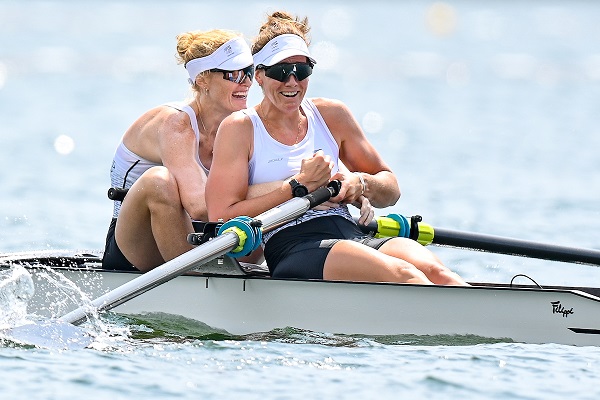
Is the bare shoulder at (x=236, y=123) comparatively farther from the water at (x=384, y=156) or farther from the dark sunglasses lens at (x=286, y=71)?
the water at (x=384, y=156)

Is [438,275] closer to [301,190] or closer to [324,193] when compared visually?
[324,193]

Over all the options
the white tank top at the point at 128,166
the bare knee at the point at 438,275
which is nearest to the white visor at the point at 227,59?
the white tank top at the point at 128,166

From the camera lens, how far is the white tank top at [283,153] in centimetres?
684

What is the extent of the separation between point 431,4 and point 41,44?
147ft

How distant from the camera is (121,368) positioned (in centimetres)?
623

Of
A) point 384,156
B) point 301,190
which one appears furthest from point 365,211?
point 384,156

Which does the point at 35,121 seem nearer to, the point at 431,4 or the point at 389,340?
the point at 389,340

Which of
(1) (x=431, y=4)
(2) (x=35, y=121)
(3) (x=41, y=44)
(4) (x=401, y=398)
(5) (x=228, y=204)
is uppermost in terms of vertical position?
(1) (x=431, y=4)

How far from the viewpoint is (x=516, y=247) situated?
7871mm

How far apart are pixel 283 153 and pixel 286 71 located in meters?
0.48

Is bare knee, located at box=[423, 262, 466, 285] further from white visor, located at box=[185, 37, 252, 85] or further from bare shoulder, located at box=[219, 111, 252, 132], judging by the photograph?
white visor, located at box=[185, 37, 252, 85]

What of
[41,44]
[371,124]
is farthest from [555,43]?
[371,124]

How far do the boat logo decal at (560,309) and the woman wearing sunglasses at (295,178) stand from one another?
1.81ft

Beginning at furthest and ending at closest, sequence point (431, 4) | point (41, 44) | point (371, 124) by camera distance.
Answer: point (431, 4)
point (41, 44)
point (371, 124)
